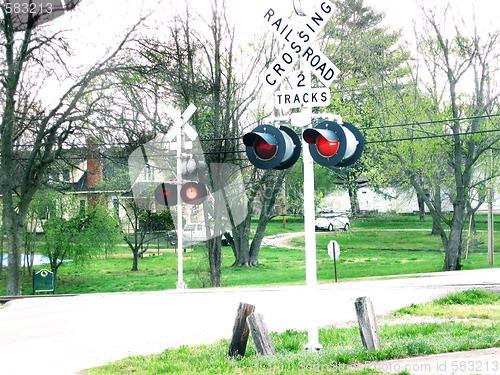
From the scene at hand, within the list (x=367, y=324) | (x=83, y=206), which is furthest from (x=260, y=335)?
(x=83, y=206)

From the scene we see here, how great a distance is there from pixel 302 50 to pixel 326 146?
1.43 metres

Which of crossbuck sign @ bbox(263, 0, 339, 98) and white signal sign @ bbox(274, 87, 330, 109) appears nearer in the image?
crossbuck sign @ bbox(263, 0, 339, 98)

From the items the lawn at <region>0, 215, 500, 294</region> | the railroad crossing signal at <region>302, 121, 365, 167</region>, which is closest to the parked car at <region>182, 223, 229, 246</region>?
the lawn at <region>0, 215, 500, 294</region>

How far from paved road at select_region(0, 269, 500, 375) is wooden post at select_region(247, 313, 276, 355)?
0.62 m

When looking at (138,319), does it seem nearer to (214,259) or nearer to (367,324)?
(367,324)

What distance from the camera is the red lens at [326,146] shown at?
9242 millimetres

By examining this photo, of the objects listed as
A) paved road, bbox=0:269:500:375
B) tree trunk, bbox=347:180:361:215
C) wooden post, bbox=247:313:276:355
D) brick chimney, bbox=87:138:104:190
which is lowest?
paved road, bbox=0:269:500:375

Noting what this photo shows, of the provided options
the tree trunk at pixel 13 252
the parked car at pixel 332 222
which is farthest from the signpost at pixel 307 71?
the parked car at pixel 332 222

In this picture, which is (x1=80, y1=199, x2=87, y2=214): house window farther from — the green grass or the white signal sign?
the white signal sign

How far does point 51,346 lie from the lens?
12.4 m

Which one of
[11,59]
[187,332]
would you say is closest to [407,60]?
[11,59]

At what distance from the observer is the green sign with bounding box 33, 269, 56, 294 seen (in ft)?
108

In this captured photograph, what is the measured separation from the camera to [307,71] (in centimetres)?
1008

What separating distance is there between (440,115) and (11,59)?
68.4 feet
